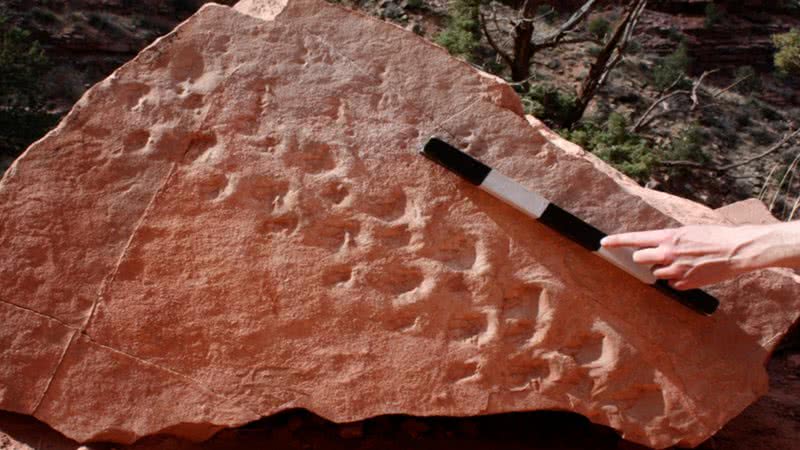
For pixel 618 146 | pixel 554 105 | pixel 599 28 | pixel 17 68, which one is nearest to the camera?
pixel 17 68

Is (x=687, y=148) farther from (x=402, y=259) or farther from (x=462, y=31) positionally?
(x=402, y=259)

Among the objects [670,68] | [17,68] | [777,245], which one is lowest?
[17,68]

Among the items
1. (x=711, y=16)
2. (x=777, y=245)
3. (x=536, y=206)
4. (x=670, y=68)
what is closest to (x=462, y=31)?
(x=670, y=68)

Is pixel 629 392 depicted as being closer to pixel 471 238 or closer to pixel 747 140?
pixel 471 238

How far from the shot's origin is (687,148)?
710 cm

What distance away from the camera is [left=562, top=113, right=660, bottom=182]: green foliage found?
6387 mm

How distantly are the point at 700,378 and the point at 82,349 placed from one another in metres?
1.60

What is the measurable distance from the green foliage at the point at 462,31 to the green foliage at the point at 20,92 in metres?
2.91

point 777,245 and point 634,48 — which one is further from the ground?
point 777,245

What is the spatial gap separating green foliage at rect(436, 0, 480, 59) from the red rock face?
4481 millimetres

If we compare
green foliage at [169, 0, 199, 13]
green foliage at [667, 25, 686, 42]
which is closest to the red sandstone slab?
green foliage at [169, 0, 199, 13]

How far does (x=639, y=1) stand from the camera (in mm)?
6531

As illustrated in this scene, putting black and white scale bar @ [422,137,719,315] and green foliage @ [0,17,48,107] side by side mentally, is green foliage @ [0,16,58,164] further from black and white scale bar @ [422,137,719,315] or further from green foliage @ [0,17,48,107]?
black and white scale bar @ [422,137,719,315]

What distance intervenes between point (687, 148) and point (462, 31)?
6.59ft
